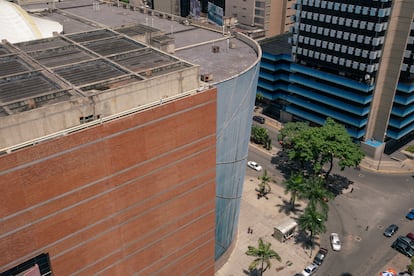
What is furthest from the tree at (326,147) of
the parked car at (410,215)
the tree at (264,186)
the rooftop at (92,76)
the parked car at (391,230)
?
the rooftop at (92,76)

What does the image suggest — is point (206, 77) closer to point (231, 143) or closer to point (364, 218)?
point (231, 143)

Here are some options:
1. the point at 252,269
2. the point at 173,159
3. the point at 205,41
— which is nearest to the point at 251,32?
the point at 205,41

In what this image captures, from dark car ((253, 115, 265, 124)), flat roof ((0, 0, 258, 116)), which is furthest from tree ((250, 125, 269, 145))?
flat roof ((0, 0, 258, 116))

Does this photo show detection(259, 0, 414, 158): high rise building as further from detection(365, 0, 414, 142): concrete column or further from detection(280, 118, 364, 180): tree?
detection(280, 118, 364, 180): tree

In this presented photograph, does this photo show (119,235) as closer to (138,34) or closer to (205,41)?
(138,34)

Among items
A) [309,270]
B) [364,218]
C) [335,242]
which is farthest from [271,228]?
[364,218]

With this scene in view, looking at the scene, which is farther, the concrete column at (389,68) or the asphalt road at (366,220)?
the concrete column at (389,68)

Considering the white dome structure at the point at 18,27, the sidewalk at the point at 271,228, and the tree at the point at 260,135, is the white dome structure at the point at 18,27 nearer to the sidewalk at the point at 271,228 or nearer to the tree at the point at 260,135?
the sidewalk at the point at 271,228
